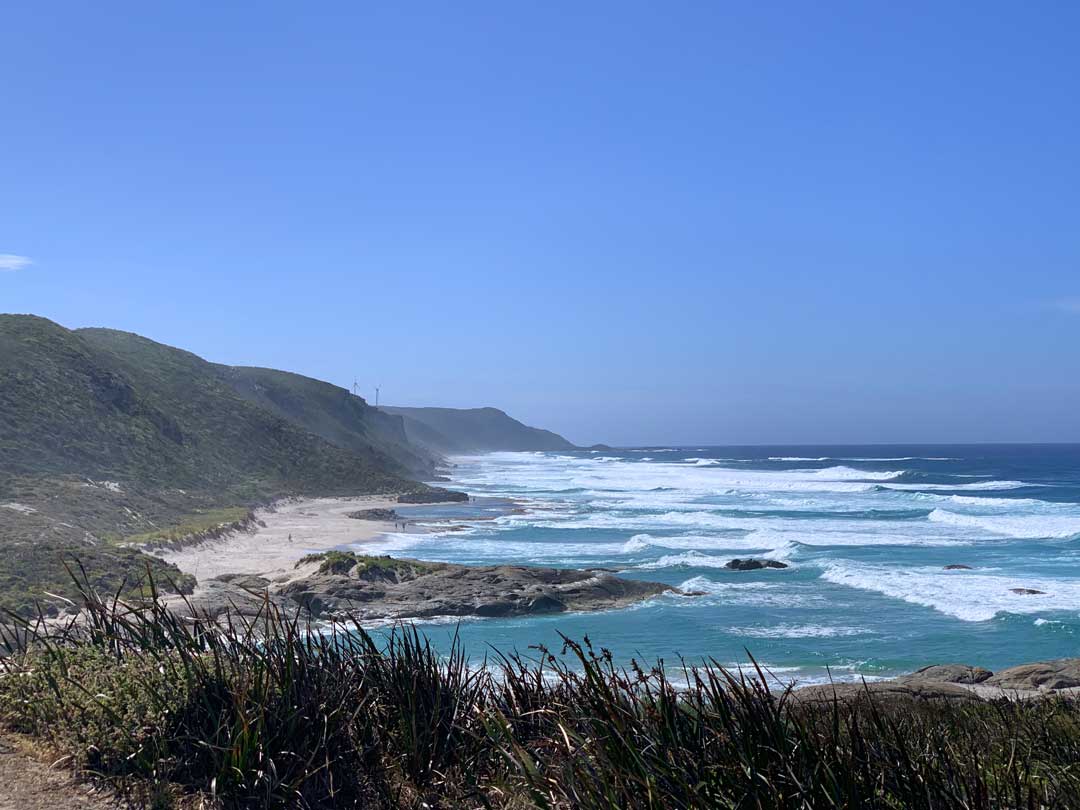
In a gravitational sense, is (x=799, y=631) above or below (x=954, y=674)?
below

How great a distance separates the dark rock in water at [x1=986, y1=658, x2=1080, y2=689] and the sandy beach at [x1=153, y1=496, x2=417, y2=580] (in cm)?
1787

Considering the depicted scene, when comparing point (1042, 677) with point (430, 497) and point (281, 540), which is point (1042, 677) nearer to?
point (281, 540)

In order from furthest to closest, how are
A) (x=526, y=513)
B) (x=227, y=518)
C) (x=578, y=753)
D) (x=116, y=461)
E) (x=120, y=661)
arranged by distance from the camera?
(x=526, y=513), (x=116, y=461), (x=227, y=518), (x=120, y=661), (x=578, y=753)

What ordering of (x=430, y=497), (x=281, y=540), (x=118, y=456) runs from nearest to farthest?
1. (x=281, y=540)
2. (x=118, y=456)
3. (x=430, y=497)

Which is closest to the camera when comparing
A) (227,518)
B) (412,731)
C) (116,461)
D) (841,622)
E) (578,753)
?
(578,753)

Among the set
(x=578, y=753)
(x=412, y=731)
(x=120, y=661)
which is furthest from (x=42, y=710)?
(x=578, y=753)

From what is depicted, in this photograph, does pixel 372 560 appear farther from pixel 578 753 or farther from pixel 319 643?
pixel 578 753

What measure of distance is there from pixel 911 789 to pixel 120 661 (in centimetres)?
476

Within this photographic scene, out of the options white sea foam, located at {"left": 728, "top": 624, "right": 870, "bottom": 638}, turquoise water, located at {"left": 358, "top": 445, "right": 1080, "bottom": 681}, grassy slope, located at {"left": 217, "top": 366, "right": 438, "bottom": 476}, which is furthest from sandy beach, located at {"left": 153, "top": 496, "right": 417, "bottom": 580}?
grassy slope, located at {"left": 217, "top": 366, "right": 438, "bottom": 476}

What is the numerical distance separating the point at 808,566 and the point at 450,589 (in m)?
12.3

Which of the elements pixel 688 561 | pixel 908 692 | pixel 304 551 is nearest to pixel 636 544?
pixel 688 561

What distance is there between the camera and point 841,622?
21844 millimetres

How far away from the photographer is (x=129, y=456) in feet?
154

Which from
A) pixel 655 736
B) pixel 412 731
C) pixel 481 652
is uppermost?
pixel 655 736
